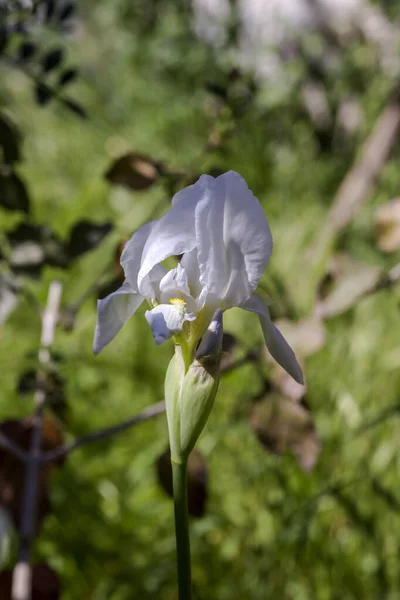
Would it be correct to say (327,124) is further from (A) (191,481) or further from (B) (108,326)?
(B) (108,326)

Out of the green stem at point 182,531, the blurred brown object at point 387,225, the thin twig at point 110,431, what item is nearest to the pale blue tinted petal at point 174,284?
the green stem at point 182,531

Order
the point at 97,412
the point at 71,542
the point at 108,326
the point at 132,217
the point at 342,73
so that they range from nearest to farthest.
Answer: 1. the point at 108,326
2. the point at 71,542
3. the point at 97,412
4. the point at 132,217
5. the point at 342,73

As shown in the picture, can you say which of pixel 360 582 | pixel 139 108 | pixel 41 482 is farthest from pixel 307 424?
pixel 139 108

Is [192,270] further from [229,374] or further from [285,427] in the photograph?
[229,374]

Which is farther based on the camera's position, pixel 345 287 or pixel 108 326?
pixel 345 287

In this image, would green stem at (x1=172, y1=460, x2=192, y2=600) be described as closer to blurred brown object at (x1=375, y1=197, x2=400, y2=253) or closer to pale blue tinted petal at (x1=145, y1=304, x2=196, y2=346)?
pale blue tinted petal at (x1=145, y1=304, x2=196, y2=346)

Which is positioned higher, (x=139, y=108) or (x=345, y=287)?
(x=139, y=108)
